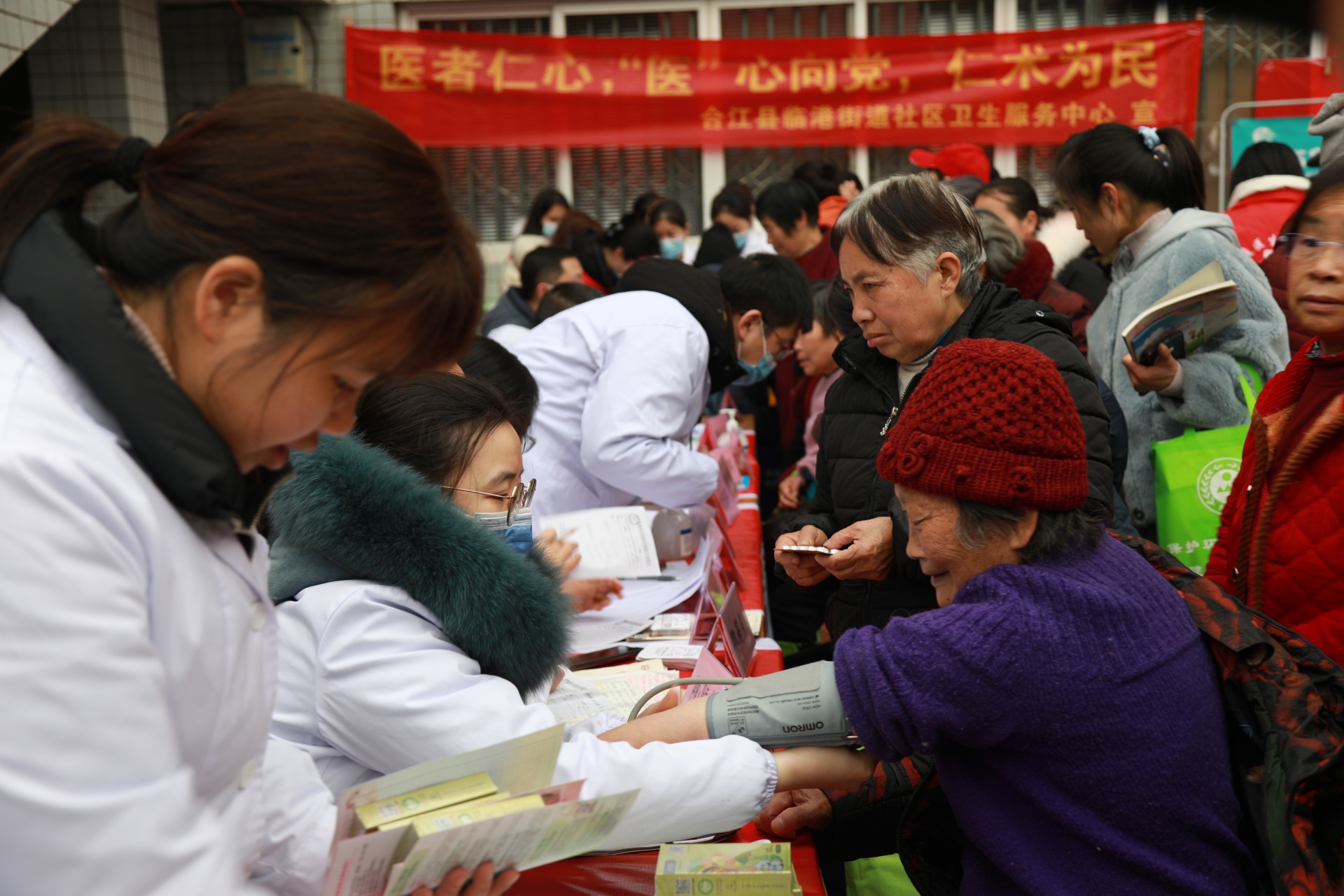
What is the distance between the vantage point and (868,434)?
2.13 meters

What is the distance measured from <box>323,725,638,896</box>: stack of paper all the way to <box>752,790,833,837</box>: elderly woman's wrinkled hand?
22.4 inches

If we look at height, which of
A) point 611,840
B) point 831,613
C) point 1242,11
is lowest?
point 831,613

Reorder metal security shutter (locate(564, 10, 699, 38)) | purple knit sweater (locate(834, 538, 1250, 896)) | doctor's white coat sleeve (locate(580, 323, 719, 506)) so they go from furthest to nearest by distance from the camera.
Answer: metal security shutter (locate(564, 10, 699, 38)) → doctor's white coat sleeve (locate(580, 323, 719, 506)) → purple knit sweater (locate(834, 538, 1250, 896))

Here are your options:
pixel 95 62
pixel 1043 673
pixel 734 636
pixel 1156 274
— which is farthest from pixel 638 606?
pixel 95 62

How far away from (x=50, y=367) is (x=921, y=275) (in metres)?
1.59

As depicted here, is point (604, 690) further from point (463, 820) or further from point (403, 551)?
point (463, 820)

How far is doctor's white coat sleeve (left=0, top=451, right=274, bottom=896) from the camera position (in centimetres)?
67

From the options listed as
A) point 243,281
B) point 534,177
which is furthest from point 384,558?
point 534,177

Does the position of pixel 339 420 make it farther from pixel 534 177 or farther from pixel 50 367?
pixel 534 177

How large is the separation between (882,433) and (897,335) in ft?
0.66

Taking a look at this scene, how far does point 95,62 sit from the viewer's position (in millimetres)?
6195

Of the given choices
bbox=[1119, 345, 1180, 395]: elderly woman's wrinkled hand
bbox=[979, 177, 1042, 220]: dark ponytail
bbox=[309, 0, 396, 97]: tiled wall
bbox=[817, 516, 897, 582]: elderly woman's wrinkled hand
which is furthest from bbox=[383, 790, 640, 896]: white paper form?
bbox=[309, 0, 396, 97]: tiled wall

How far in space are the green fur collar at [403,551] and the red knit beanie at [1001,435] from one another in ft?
1.80

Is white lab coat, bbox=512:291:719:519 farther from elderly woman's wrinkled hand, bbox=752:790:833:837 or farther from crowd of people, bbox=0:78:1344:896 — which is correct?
elderly woman's wrinkled hand, bbox=752:790:833:837
